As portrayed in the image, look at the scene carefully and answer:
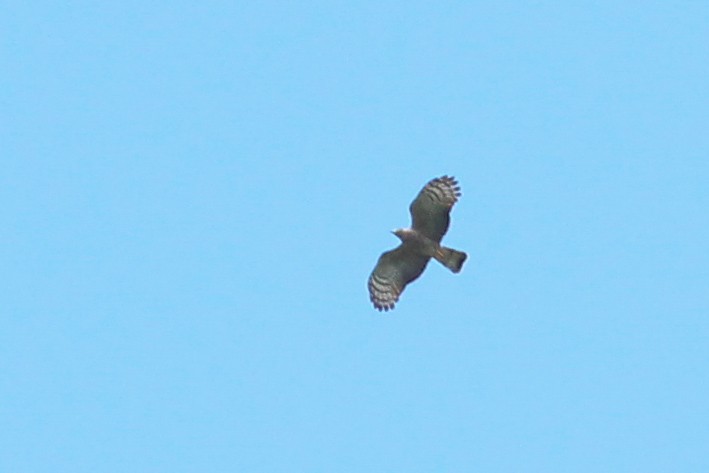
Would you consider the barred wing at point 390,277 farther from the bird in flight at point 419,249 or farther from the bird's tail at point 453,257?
the bird's tail at point 453,257

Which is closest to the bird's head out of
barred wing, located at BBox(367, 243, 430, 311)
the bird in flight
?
the bird in flight

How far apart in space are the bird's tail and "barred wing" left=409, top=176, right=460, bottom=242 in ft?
0.86

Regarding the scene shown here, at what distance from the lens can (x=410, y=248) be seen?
44.0 meters

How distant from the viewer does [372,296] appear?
44.6m

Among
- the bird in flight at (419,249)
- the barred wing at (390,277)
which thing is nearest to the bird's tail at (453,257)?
the bird in flight at (419,249)

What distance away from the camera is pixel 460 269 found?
4356 cm

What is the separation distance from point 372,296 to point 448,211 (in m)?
2.54

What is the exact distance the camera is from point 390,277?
44656 millimetres

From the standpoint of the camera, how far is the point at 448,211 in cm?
4341

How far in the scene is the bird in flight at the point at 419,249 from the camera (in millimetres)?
43312

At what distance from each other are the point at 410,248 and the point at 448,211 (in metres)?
1.19

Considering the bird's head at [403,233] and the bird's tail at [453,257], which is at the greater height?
the bird's head at [403,233]

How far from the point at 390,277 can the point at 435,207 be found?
207 centimetres

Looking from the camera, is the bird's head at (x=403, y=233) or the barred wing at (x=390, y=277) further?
the barred wing at (x=390, y=277)
